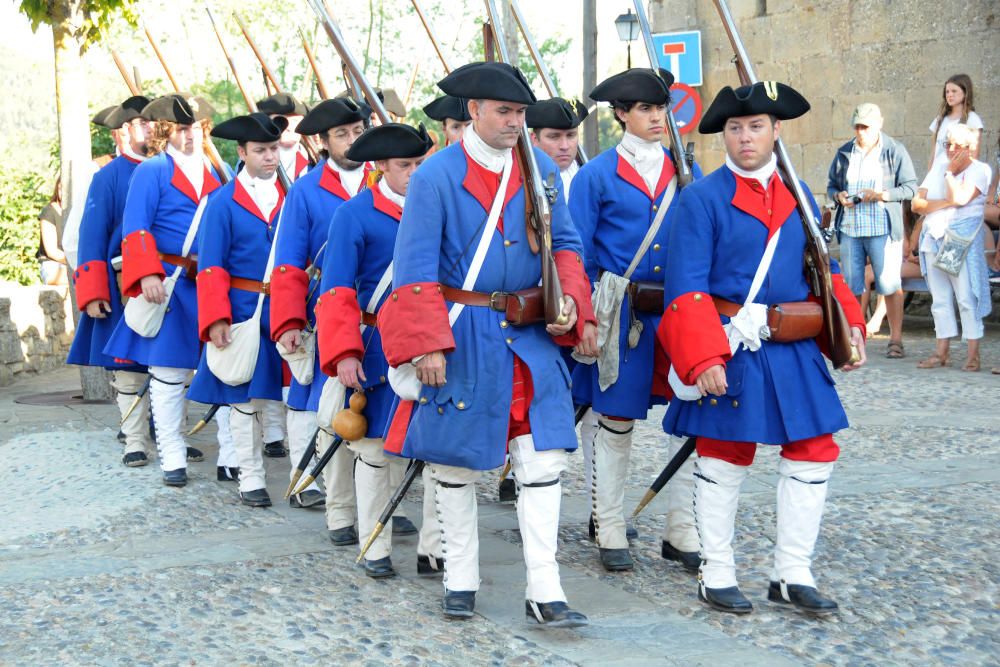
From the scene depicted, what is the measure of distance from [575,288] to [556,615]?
110 cm

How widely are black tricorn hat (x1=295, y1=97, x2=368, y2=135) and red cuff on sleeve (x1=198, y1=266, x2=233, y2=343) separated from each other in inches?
36.7

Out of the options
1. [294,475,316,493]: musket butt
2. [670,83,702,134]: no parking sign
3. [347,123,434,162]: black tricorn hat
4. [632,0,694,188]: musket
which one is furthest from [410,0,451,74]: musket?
[670,83,702,134]: no parking sign

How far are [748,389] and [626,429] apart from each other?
2.97ft

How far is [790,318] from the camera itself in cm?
456

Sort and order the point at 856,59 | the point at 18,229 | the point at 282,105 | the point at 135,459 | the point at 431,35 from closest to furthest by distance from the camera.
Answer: the point at 431,35 → the point at 135,459 → the point at 282,105 → the point at 856,59 → the point at 18,229

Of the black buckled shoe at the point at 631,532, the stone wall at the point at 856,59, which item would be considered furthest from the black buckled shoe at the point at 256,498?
the stone wall at the point at 856,59

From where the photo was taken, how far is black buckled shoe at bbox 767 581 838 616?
4.54 meters

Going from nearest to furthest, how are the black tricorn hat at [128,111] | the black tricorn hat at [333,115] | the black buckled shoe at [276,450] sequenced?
the black tricorn hat at [333,115] → the black buckled shoe at [276,450] → the black tricorn hat at [128,111]

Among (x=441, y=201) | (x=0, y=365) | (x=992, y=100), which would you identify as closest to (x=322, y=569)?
(x=441, y=201)

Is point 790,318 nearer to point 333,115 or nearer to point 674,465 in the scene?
point 674,465

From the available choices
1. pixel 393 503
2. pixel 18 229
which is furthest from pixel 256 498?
pixel 18 229

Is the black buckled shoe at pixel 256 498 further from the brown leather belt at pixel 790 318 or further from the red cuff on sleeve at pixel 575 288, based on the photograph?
the brown leather belt at pixel 790 318

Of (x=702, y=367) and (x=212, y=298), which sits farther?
(x=212, y=298)

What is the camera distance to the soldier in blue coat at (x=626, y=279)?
5234 millimetres
